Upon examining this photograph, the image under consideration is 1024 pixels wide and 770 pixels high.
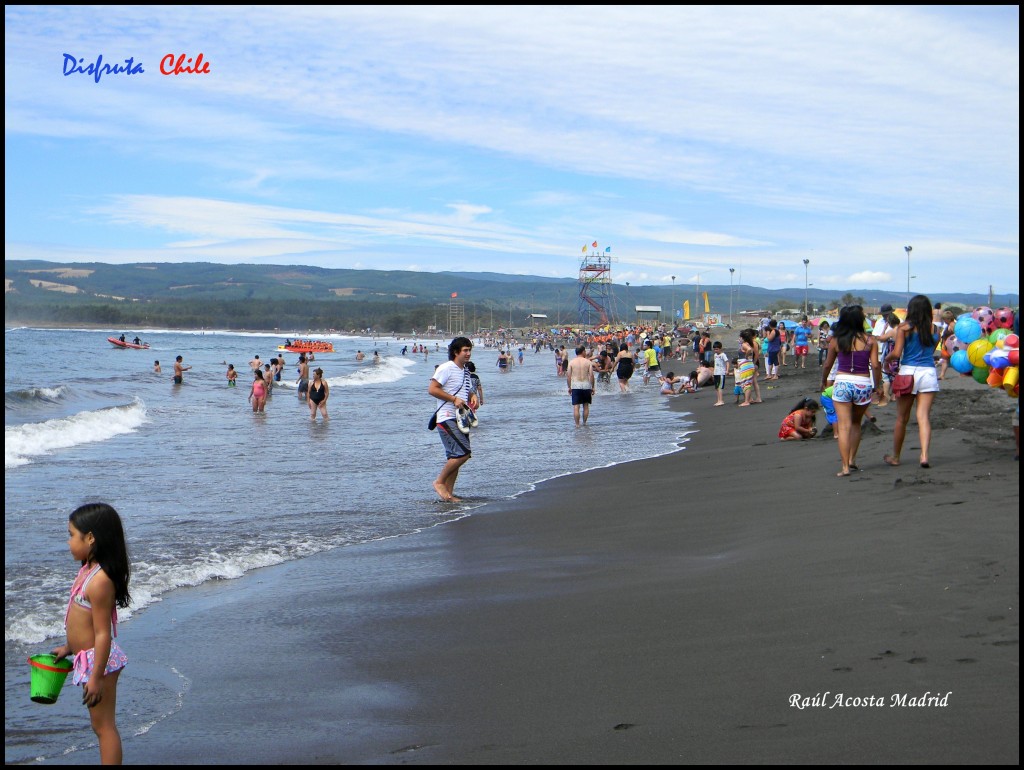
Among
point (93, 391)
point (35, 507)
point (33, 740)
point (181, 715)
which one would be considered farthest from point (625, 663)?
point (93, 391)

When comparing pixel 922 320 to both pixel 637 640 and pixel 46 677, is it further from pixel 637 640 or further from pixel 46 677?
pixel 46 677

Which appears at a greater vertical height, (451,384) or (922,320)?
(922,320)

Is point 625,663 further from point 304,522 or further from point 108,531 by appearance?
point 304,522

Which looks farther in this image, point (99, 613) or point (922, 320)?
point (922, 320)

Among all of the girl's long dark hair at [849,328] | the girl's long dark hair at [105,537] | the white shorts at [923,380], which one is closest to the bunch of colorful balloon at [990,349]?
the white shorts at [923,380]

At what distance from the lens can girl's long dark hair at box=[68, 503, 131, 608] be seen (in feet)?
12.7

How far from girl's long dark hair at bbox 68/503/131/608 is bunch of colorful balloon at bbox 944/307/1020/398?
6.51m

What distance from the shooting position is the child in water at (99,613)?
3801 mm

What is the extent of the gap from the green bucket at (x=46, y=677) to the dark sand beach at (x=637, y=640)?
0.37 metres

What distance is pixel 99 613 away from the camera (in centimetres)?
382

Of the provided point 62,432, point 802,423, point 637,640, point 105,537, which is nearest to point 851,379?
point 802,423

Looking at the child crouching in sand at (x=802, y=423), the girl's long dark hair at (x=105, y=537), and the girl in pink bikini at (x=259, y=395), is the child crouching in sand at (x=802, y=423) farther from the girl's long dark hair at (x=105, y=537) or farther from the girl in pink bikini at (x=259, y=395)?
the girl in pink bikini at (x=259, y=395)

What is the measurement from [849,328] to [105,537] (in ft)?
22.9

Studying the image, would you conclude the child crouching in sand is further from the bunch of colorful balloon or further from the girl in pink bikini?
the girl in pink bikini
